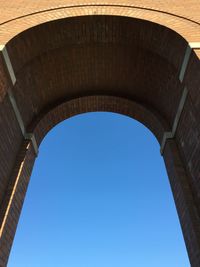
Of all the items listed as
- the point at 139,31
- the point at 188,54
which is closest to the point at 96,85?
the point at 139,31

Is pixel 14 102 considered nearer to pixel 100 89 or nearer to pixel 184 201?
pixel 100 89

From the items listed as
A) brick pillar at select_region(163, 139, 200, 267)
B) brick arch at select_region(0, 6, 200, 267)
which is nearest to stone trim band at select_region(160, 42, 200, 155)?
brick arch at select_region(0, 6, 200, 267)

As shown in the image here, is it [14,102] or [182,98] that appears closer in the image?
[182,98]

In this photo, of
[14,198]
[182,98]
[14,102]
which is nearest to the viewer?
[14,198]

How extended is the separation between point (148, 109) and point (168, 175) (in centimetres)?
230

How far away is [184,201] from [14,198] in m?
4.24

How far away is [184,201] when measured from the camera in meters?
6.19

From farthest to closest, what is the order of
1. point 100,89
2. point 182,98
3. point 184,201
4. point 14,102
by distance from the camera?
1. point 100,89
2. point 14,102
3. point 182,98
4. point 184,201

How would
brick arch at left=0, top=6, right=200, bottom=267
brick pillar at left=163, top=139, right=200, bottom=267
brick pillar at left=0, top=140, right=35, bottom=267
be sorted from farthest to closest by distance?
brick arch at left=0, top=6, right=200, bottom=267, brick pillar at left=0, top=140, right=35, bottom=267, brick pillar at left=163, top=139, right=200, bottom=267

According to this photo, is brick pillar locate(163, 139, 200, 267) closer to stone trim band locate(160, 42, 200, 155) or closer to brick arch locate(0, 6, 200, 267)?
brick arch locate(0, 6, 200, 267)

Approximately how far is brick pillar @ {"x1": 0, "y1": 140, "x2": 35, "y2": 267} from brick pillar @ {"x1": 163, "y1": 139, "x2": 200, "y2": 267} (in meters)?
4.16

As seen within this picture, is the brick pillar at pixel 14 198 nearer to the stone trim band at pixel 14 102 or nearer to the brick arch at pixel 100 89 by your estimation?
the brick arch at pixel 100 89

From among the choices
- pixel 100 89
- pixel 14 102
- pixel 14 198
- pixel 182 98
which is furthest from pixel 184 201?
pixel 14 102

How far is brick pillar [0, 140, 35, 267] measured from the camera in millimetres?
5858
